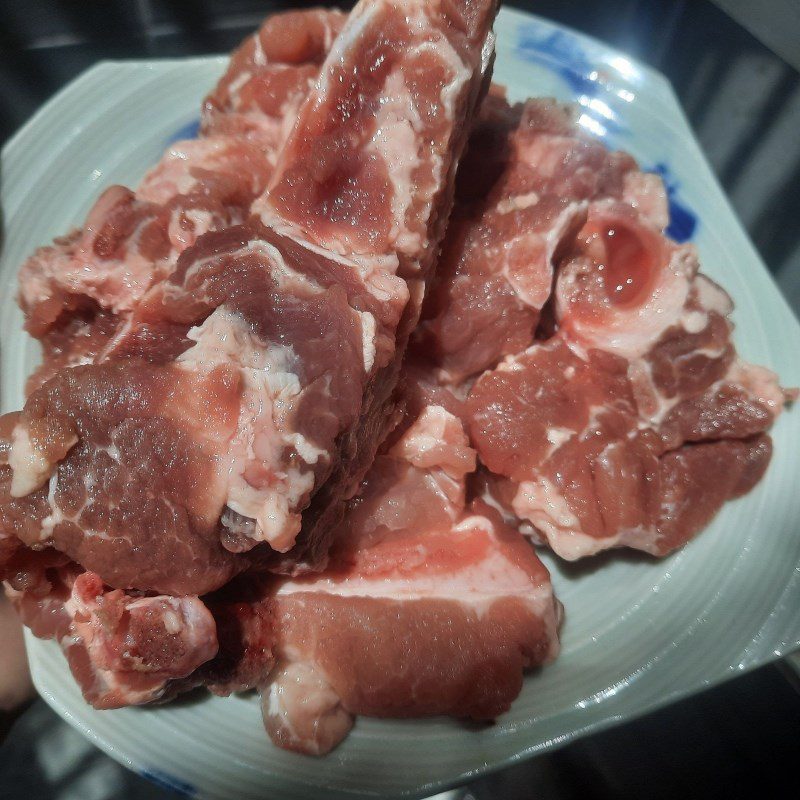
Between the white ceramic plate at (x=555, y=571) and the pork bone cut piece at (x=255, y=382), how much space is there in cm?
58

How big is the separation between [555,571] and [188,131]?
6.97 feet

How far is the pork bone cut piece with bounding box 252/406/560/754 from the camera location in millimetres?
1640

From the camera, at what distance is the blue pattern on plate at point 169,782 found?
63.3 inches

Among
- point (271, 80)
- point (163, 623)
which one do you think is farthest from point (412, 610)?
point (271, 80)

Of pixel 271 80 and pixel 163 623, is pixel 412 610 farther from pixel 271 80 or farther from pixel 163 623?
pixel 271 80

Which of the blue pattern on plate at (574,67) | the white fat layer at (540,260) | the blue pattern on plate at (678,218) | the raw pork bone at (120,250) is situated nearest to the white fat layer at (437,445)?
the white fat layer at (540,260)

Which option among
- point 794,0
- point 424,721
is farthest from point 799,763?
point 794,0

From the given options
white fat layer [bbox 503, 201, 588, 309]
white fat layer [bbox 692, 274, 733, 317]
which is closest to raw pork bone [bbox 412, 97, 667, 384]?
white fat layer [bbox 503, 201, 588, 309]

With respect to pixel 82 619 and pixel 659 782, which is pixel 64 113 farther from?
pixel 659 782

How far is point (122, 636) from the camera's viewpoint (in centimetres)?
133

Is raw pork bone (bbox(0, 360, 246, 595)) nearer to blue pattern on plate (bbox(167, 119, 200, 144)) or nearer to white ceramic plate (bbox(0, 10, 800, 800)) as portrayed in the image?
white ceramic plate (bbox(0, 10, 800, 800))

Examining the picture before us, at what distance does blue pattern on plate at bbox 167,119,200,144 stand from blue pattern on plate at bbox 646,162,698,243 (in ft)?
6.01

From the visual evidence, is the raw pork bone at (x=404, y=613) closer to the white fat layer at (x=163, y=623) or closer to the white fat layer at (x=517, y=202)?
the white fat layer at (x=163, y=623)

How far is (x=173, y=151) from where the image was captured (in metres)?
1.96
